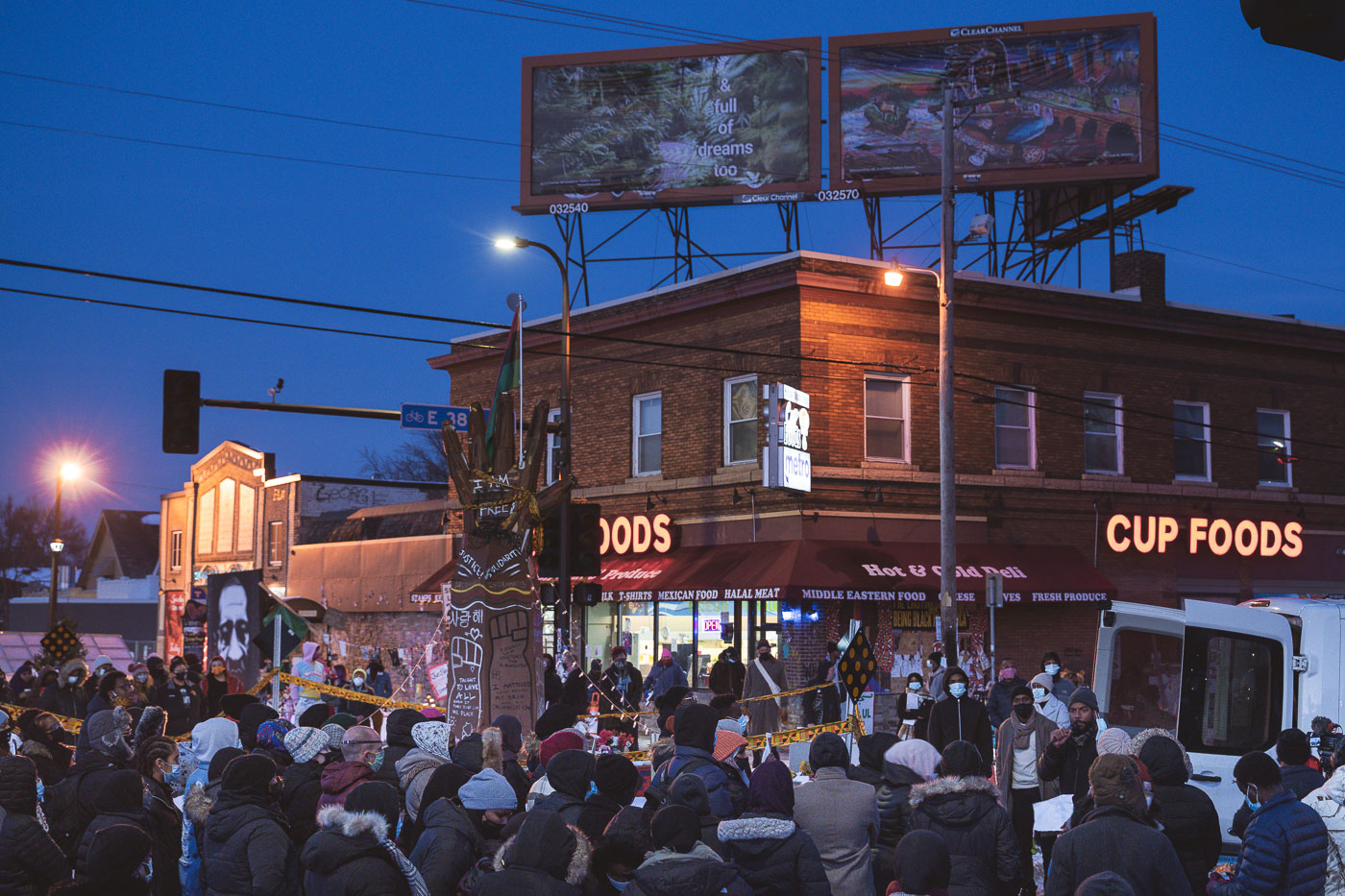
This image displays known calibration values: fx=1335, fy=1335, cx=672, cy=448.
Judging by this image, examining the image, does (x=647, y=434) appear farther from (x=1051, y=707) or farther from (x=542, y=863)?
(x=542, y=863)

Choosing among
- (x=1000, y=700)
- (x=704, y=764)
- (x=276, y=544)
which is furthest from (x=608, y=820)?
(x=276, y=544)

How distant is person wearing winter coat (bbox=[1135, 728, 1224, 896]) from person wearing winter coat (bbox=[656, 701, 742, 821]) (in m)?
2.33

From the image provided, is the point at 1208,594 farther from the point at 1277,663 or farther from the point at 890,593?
the point at 1277,663

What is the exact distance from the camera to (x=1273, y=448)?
1210 inches

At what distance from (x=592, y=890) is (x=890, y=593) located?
19780mm

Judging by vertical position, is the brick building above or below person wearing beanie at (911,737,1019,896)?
above

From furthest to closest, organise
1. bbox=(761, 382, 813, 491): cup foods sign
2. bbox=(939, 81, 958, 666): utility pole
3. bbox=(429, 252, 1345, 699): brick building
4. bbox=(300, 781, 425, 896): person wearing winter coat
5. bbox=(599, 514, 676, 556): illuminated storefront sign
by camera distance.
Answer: bbox=(599, 514, 676, 556): illuminated storefront sign < bbox=(429, 252, 1345, 699): brick building < bbox=(761, 382, 813, 491): cup foods sign < bbox=(939, 81, 958, 666): utility pole < bbox=(300, 781, 425, 896): person wearing winter coat

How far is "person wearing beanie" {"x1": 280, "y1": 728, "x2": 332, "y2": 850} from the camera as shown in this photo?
7672 mm

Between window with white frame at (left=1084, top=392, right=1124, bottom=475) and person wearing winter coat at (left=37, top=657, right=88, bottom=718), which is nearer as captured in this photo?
person wearing winter coat at (left=37, top=657, right=88, bottom=718)

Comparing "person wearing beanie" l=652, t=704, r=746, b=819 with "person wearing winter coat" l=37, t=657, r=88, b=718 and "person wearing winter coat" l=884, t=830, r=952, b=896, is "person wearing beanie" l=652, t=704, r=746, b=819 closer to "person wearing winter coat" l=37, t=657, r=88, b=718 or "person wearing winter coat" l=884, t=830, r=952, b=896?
"person wearing winter coat" l=884, t=830, r=952, b=896

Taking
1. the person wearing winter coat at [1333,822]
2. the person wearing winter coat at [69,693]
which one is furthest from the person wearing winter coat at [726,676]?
the person wearing winter coat at [1333,822]

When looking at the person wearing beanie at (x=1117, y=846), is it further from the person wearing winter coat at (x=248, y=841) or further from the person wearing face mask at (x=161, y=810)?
the person wearing face mask at (x=161, y=810)

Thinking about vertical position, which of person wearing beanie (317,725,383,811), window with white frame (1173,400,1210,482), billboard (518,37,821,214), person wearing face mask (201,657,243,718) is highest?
billboard (518,37,821,214)

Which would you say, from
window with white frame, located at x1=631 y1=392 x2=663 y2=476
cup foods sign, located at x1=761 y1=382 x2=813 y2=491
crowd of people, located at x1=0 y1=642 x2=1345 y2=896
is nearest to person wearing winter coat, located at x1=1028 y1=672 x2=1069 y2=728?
crowd of people, located at x1=0 y1=642 x2=1345 y2=896
